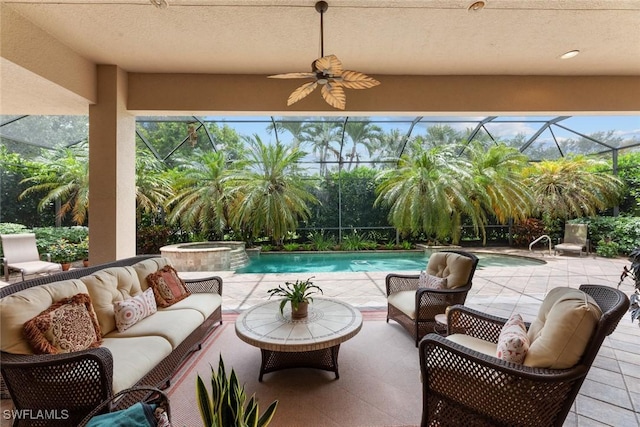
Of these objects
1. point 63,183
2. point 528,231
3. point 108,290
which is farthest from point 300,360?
point 528,231

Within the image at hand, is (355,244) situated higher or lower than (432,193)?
lower

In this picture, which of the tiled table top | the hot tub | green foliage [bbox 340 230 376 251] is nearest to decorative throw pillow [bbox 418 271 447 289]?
the tiled table top

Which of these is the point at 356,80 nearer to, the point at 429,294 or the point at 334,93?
the point at 334,93

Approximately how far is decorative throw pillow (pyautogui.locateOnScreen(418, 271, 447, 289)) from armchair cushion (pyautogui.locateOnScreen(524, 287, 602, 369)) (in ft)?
5.18

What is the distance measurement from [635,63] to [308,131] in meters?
8.13

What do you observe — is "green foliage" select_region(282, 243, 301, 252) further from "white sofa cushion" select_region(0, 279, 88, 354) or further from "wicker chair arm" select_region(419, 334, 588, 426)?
"wicker chair arm" select_region(419, 334, 588, 426)

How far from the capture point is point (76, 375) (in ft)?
5.78

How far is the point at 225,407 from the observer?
1.25 m

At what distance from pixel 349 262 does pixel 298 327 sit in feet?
20.9

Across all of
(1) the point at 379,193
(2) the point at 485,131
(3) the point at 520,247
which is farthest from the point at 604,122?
(1) the point at 379,193

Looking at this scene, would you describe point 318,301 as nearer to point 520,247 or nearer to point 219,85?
point 219,85

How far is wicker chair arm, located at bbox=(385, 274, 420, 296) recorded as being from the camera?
147 inches

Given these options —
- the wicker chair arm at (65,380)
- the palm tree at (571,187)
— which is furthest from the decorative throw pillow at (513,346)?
the palm tree at (571,187)

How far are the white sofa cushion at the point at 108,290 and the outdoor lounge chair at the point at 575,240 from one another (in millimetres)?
10613
